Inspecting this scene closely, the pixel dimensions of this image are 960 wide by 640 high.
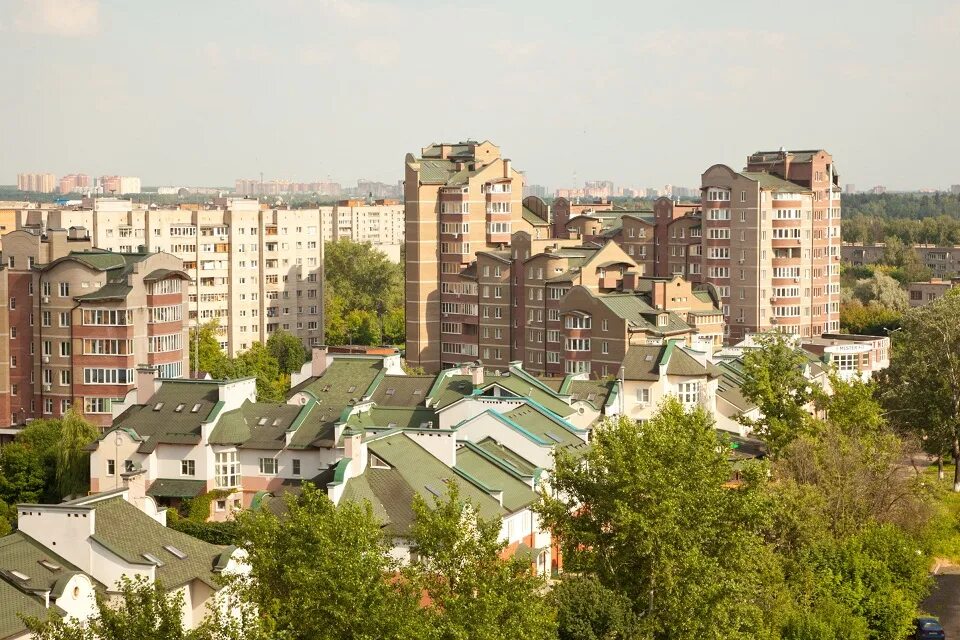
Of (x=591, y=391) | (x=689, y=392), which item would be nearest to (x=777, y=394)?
(x=689, y=392)

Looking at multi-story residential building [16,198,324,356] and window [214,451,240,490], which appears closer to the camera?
window [214,451,240,490]

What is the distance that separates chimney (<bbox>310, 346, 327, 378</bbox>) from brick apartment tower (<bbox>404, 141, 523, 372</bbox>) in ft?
155

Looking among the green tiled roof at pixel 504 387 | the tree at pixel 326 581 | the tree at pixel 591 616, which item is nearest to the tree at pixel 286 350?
the green tiled roof at pixel 504 387

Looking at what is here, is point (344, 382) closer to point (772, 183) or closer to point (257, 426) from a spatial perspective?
point (257, 426)

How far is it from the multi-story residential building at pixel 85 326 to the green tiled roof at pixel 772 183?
166ft

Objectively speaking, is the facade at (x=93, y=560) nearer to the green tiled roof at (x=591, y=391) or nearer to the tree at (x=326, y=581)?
the tree at (x=326, y=581)

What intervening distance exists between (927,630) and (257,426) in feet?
86.0

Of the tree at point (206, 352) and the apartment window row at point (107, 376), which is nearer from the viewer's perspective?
the apartment window row at point (107, 376)

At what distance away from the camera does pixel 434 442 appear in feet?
173

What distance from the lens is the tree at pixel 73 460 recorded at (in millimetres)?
64188

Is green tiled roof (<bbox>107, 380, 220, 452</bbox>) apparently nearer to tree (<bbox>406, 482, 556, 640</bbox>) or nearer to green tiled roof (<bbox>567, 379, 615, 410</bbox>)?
green tiled roof (<bbox>567, 379, 615, 410</bbox>)

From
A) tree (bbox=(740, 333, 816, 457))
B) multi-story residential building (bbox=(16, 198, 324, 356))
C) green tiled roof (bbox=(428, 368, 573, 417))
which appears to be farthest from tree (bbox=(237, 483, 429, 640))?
multi-story residential building (bbox=(16, 198, 324, 356))

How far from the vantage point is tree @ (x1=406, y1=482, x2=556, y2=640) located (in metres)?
34.0

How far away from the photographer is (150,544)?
41.6 m
